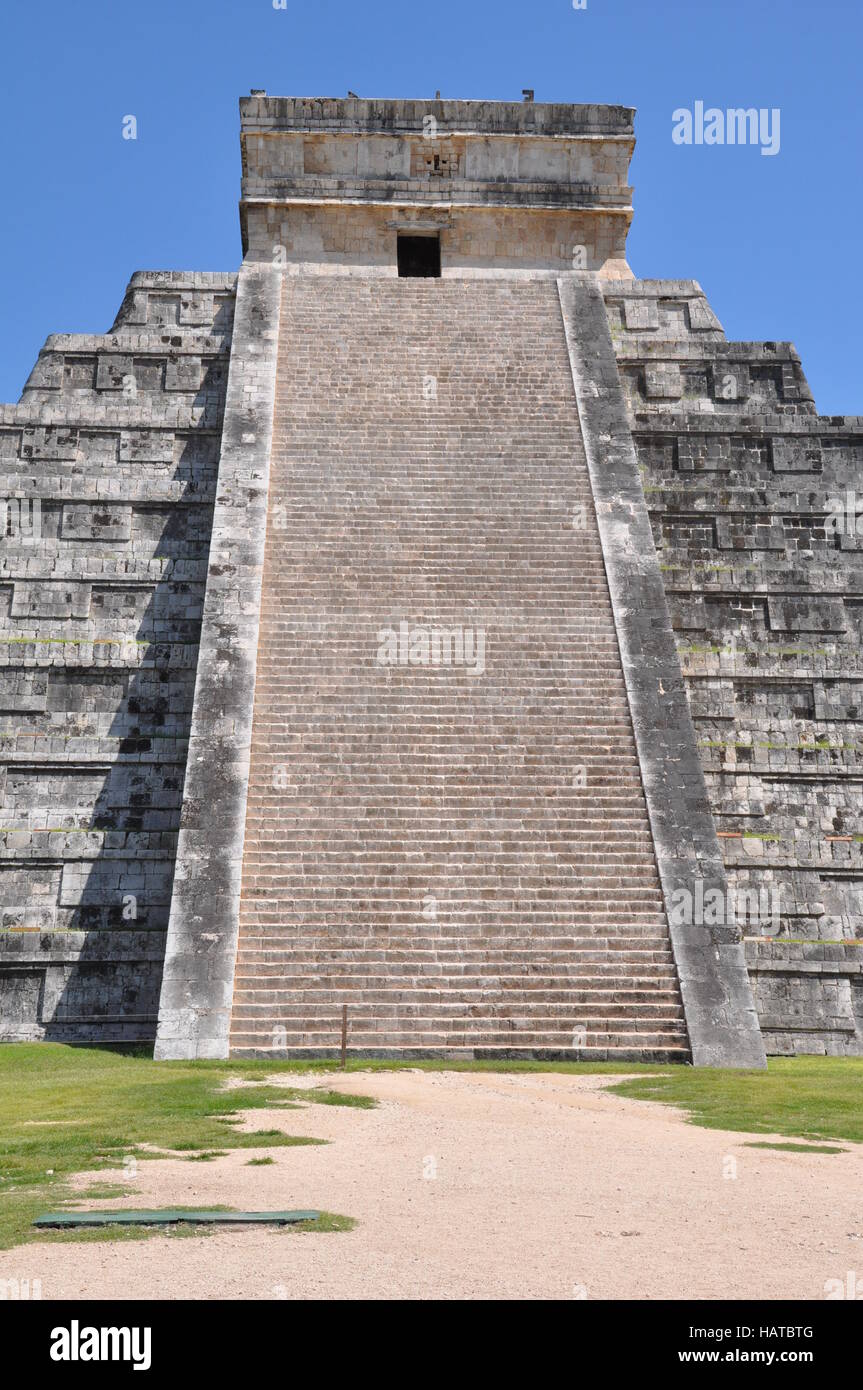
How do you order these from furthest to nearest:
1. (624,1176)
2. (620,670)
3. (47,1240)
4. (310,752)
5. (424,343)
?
(424,343) < (620,670) < (310,752) < (624,1176) < (47,1240)

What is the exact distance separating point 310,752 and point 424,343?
8040 mm

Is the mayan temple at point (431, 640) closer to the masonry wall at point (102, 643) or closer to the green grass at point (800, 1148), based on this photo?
the masonry wall at point (102, 643)

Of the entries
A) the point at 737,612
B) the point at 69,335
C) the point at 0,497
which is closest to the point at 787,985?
the point at 737,612

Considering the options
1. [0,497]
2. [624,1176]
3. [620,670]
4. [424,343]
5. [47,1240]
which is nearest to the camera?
[47,1240]

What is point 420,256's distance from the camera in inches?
889

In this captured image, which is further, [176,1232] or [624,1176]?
[624,1176]

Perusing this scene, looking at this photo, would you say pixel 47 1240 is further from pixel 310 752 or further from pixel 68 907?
pixel 68 907

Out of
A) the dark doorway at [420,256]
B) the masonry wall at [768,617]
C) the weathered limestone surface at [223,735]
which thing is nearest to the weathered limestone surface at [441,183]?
the dark doorway at [420,256]

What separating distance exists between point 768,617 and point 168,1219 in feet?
43.1

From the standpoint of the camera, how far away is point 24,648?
1627cm

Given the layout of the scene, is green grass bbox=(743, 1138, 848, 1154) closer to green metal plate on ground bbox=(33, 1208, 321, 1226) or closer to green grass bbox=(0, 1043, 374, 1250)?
green grass bbox=(0, 1043, 374, 1250)

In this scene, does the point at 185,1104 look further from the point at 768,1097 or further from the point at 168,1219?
the point at 768,1097

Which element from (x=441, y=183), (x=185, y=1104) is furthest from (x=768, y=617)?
(x=185, y=1104)

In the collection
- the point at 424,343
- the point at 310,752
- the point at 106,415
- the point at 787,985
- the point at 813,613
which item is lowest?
the point at 787,985
